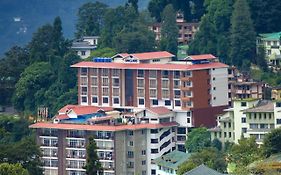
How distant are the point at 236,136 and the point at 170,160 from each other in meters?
3.48

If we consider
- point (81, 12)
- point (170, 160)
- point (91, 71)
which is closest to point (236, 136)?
point (170, 160)

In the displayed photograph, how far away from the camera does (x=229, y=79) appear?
115m

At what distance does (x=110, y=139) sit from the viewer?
110375 millimetres

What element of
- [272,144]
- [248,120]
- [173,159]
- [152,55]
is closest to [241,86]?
[152,55]

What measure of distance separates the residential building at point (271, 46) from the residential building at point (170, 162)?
38.7ft

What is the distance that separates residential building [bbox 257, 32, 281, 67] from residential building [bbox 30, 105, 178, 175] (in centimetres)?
805

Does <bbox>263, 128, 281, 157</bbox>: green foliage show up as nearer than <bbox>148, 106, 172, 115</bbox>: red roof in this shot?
Yes

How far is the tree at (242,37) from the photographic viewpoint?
118m

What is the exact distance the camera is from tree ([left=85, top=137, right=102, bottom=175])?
102312mm

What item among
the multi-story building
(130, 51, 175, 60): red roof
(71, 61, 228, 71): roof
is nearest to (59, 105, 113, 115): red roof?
(71, 61, 228, 71): roof

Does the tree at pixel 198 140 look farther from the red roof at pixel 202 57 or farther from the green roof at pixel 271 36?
the green roof at pixel 271 36

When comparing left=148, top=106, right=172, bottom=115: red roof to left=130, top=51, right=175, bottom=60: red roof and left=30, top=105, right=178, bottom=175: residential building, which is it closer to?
left=30, top=105, right=178, bottom=175: residential building

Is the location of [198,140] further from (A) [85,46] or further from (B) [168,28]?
(A) [85,46]

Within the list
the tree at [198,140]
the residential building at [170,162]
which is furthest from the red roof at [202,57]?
the residential building at [170,162]
